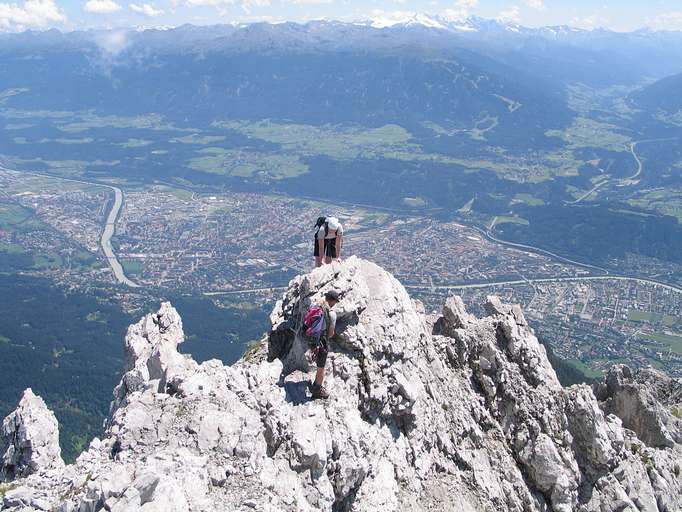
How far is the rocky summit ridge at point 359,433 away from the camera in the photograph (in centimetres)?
1540

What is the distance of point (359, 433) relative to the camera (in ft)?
60.6

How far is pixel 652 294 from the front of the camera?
541ft

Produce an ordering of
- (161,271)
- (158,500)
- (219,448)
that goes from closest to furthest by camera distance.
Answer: (158,500), (219,448), (161,271)

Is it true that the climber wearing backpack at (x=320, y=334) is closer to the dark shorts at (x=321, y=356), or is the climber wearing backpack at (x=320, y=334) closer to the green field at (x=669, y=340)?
the dark shorts at (x=321, y=356)

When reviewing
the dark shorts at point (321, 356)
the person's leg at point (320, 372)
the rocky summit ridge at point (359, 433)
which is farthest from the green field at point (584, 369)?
the dark shorts at point (321, 356)

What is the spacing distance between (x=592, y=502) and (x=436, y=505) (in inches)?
359

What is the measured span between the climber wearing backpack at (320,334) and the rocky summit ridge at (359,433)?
0.40 metres

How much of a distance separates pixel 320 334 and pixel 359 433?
11.2ft

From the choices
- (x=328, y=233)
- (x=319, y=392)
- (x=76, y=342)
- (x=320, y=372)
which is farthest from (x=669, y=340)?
(x=320, y=372)

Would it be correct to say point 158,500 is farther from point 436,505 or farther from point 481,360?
point 481,360

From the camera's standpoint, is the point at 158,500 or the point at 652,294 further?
the point at 652,294

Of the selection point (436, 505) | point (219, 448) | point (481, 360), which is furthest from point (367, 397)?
point (481, 360)

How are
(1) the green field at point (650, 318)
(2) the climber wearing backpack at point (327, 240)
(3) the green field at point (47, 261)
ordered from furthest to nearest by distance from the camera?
1. (3) the green field at point (47, 261)
2. (1) the green field at point (650, 318)
3. (2) the climber wearing backpack at point (327, 240)

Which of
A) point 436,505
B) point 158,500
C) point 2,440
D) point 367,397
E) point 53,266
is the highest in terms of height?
point 158,500
